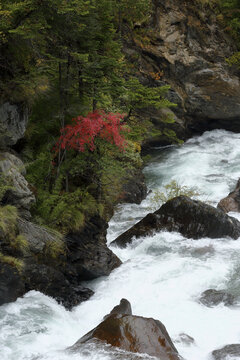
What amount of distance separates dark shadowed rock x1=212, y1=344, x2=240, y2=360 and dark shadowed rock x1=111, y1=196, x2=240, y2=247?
19.2 ft

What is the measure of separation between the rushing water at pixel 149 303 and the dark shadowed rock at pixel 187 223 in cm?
30

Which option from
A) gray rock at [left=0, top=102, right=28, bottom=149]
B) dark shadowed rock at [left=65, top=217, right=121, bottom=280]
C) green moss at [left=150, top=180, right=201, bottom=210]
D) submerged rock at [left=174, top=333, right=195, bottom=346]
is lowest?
green moss at [left=150, top=180, right=201, bottom=210]

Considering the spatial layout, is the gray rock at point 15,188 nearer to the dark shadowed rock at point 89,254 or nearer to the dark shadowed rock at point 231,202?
the dark shadowed rock at point 89,254

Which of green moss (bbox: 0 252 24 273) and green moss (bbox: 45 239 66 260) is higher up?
green moss (bbox: 0 252 24 273)

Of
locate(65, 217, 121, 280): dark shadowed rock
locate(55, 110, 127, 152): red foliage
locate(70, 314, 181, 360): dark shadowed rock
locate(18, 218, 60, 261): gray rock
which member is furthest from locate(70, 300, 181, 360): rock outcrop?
locate(55, 110, 127, 152): red foliage

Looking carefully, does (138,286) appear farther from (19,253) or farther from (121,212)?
(121,212)

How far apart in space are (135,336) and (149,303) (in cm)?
275

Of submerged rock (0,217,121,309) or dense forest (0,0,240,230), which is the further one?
dense forest (0,0,240,230)

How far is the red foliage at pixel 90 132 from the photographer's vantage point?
10.2 metres

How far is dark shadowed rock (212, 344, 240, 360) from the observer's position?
6989mm

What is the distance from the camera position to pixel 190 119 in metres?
26.7

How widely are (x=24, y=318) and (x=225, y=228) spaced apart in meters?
8.01

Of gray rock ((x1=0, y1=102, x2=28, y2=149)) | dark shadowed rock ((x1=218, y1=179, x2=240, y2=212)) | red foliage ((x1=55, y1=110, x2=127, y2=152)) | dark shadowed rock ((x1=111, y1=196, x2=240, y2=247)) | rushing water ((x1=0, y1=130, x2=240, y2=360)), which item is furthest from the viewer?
dark shadowed rock ((x1=218, y1=179, x2=240, y2=212))

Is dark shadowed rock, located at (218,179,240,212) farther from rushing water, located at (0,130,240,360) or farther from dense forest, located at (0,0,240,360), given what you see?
rushing water, located at (0,130,240,360)
